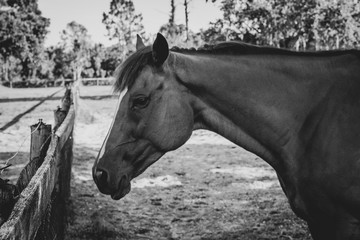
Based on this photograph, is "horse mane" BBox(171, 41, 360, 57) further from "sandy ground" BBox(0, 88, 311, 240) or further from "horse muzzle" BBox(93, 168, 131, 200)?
"sandy ground" BBox(0, 88, 311, 240)

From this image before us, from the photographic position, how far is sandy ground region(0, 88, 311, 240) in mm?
4105

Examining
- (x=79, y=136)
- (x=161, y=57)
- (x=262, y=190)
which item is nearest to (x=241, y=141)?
(x=161, y=57)

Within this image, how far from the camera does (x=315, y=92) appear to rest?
2367 mm

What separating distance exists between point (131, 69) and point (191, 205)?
10.6ft

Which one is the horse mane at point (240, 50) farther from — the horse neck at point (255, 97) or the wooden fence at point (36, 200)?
the wooden fence at point (36, 200)

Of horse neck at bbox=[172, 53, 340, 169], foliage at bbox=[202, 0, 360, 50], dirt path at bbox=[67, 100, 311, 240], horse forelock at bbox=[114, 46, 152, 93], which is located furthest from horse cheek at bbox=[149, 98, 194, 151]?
foliage at bbox=[202, 0, 360, 50]

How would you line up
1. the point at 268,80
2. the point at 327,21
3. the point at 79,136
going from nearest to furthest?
1. the point at 268,80
2. the point at 79,136
3. the point at 327,21

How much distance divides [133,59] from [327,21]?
1690 cm

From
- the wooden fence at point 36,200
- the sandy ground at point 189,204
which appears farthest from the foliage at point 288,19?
the wooden fence at point 36,200

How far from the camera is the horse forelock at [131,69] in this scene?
7.39 feet

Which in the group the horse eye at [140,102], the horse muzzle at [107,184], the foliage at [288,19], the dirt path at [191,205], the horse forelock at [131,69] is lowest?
the dirt path at [191,205]

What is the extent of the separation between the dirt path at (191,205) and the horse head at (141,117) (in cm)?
207

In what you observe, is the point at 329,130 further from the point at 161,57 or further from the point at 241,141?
the point at 161,57

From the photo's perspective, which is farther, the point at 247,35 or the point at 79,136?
the point at 247,35
